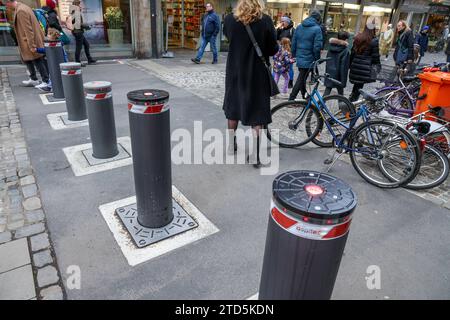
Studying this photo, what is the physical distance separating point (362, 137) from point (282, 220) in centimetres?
312

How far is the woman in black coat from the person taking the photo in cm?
373

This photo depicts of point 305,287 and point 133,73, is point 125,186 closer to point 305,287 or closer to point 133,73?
point 305,287

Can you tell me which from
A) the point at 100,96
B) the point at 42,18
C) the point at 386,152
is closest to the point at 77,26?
the point at 42,18

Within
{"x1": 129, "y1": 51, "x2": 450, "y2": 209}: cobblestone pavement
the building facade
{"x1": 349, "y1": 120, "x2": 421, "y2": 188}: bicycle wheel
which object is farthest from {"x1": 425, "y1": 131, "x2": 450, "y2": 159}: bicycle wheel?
the building facade

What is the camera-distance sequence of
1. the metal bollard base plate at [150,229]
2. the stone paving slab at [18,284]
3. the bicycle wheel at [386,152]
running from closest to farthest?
the stone paving slab at [18,284] < the metal bollard base plate at [150,229] < the bicycle wheel at [386,152]

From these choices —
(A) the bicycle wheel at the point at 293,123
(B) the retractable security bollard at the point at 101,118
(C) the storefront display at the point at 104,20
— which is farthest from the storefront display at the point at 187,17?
(B) the retractable security bollard at the point at 101,118

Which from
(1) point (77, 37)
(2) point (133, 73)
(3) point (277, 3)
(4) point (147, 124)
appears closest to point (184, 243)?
(4) point (147, 124)

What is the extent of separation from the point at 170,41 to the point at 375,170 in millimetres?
13613

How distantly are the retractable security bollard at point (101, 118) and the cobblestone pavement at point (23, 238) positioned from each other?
34.2 inches

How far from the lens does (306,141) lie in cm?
509

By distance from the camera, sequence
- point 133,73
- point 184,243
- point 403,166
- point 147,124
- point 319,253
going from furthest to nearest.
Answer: point 133,73
point 403,166
point 184,243
point 147,124
point 319,253

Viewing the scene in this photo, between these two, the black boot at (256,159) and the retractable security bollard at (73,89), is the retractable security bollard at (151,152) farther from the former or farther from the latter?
the retractable security bollard at (73,89)

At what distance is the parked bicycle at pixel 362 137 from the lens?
402 centimetres

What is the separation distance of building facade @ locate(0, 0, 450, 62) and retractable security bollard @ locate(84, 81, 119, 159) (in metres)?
8.06
